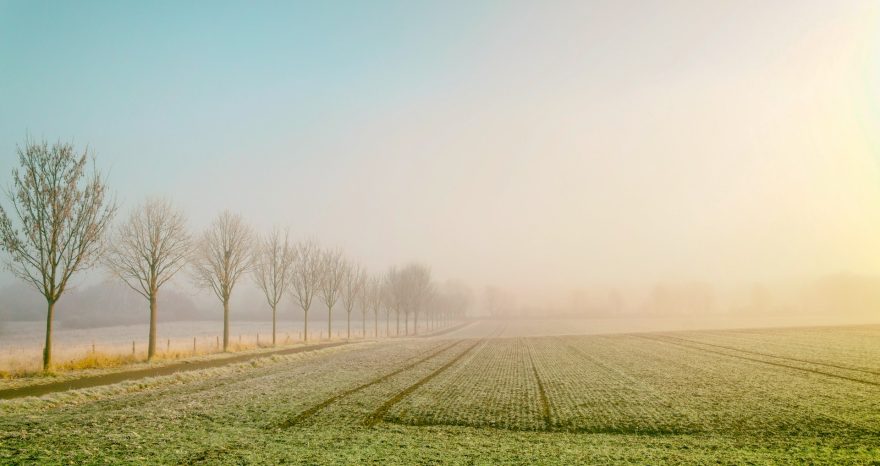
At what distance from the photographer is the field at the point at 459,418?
10.6 metres

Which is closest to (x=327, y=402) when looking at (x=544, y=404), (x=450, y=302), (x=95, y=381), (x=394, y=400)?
(x=394, y=400)

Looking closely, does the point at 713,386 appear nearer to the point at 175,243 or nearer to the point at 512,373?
the point at 512,373

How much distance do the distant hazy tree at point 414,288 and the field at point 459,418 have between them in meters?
61.7

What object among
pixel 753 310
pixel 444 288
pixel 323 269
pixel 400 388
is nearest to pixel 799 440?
pixel 400 388

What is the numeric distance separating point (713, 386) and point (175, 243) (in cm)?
3468

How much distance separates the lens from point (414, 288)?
9000 cm

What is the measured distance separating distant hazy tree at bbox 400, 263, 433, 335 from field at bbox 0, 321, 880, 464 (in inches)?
2430

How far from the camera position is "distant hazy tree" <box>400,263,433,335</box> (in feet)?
283

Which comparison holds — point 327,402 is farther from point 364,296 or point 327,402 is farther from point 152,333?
point 364,296

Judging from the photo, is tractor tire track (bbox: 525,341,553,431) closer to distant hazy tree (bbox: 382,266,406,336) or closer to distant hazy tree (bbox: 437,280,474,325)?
distant hazy tree (bbox: 382,266,406,336)

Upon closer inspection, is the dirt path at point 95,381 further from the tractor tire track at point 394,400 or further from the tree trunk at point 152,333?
the tractor tire track at point 394,400

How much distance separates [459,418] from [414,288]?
76.3 meters

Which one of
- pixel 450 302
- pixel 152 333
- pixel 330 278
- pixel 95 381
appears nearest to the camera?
pixel 95 381

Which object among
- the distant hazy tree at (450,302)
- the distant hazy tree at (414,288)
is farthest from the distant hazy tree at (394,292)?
the distant hazy tree at (450,302)
